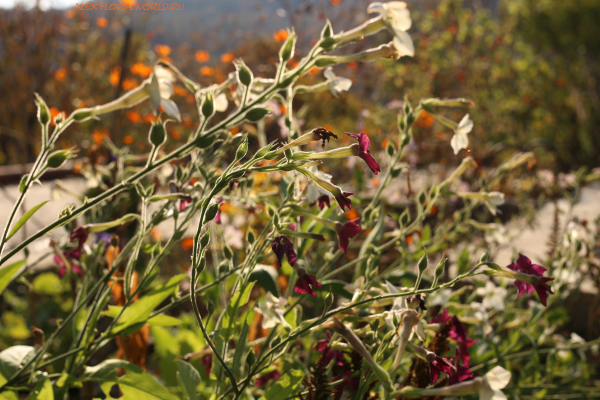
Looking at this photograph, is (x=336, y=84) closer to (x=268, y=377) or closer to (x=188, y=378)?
(x=188, y=378)

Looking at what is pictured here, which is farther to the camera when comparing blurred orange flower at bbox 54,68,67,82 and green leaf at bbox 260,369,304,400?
blurred orange flower at bbox 54,68,67,82

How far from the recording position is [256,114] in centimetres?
57

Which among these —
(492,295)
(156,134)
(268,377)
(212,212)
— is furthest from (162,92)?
(492,295)

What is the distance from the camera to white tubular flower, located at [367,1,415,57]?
576 mm

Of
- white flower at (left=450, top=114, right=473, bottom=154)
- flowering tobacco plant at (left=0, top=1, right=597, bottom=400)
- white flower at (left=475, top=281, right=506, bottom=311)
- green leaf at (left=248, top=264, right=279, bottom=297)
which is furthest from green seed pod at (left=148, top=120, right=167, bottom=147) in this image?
white flower at (left=475, top=281, right=506, bottom=311)

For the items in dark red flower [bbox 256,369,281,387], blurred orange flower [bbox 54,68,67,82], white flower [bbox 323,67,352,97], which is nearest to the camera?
white flower [bbox 323,67,352,97]

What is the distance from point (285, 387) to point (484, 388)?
27 cm

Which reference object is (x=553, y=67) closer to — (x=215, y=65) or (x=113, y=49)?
(x=215, y=65)

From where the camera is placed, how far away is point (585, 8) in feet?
17.9

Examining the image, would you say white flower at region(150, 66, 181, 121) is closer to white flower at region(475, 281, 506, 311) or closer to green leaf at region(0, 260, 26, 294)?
green leaf at region(0, 260, 26, 294)

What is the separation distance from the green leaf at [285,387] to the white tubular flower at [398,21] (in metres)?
0.44

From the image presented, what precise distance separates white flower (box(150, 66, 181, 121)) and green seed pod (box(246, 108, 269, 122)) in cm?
8

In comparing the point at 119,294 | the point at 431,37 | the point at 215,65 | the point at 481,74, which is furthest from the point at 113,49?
the point at 119,294

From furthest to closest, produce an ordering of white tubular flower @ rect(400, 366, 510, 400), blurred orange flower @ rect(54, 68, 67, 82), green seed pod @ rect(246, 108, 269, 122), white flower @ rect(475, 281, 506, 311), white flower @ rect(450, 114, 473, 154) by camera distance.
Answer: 1. blurred orange flower @ rect(54, 68, 67, 82)
2. white flower @ rect(475, 281, 506, 311)
3. white flower @ rect(450, 114, 473, 154)
4. green seed pod @ rect(246, 108, 269, 122)
5. white tubular flower @ rect(400, 366, 510, 400)
